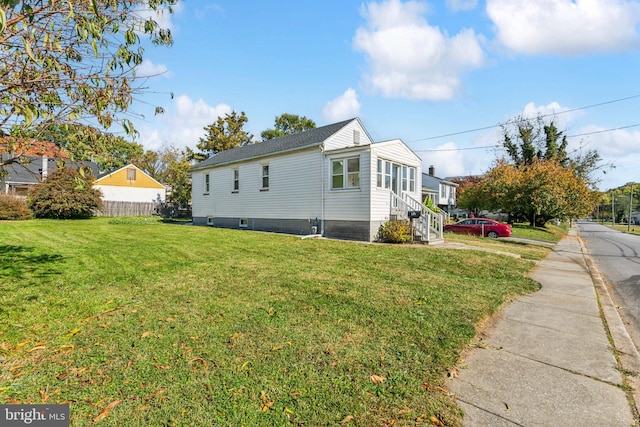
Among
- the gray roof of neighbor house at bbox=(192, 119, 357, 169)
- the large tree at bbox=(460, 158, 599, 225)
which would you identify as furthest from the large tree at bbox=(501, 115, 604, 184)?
the gray roof of neighbor house at bbox=(192, 119, 357, 169)

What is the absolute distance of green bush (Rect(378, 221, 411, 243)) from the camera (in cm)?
1227

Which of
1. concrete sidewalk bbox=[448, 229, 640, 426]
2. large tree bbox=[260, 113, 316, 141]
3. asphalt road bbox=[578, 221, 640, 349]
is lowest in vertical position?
asphalt road bbox=[578, 221, 640, 349]

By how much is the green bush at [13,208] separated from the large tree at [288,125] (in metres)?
27.4

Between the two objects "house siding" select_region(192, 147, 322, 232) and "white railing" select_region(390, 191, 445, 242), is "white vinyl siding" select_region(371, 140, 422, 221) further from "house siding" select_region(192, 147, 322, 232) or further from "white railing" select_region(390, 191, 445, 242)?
"house siding" select_region(192, 147, 322, 232)

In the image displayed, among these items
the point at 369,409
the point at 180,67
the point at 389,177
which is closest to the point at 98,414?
the point at 369,409

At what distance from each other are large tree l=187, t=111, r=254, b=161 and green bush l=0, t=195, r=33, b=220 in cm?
1748

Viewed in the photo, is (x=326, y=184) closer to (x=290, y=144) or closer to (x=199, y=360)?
(x=290, y=144)

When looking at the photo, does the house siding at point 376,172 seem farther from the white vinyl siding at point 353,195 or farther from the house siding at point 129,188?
the house siding at point 129,188

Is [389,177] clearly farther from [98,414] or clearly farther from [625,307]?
[98,414]

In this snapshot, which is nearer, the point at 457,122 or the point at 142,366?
the point at 142,366

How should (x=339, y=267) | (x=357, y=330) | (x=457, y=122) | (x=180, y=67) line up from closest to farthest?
(x=357, y=330) → (x=180, y=67) → (x=339, y=267) → (x=457, y=122)

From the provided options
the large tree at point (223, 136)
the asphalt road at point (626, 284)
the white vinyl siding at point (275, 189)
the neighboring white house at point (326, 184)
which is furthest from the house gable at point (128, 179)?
the asphalt road at point (626, 284)

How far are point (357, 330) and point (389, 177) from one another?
10598 mm

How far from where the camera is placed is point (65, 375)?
2697 mm
